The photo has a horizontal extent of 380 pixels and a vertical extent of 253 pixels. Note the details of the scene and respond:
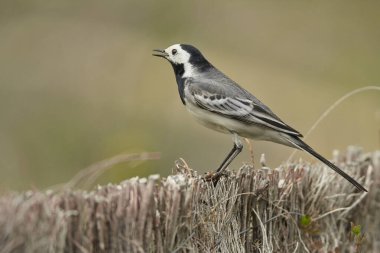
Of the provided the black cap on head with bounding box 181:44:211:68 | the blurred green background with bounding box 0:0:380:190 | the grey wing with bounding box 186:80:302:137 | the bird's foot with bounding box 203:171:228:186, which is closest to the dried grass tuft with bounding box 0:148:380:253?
the bird's foot with bounding box 203:171:228:186

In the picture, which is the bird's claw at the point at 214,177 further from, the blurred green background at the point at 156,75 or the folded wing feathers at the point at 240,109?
the blurred green background at the point at 156,75

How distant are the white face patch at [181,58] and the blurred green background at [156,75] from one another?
2.63 metres

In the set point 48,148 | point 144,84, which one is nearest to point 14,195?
point 48,148

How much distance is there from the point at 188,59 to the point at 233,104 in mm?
830

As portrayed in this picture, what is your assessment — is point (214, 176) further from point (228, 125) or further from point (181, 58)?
point (181, 58)

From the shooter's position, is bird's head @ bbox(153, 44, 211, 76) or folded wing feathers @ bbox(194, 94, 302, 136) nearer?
folded wing feathers @ bbox(194, 94, 302, 136)

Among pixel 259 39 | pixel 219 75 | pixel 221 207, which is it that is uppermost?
pixel 259 39

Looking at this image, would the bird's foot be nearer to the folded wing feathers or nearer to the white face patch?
the folded wing feathers

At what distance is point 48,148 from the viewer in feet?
46.6

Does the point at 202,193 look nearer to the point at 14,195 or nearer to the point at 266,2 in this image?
the point at 14,195

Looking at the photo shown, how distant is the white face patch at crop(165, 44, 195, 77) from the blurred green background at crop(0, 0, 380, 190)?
8.63 ft

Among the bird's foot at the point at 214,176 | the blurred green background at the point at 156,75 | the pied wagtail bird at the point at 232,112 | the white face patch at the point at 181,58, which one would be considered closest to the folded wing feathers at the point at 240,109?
the pied wagtail bird at the point at 232,112

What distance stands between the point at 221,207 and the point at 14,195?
1.77 m

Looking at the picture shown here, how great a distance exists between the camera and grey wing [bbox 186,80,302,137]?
8000 millimetres
